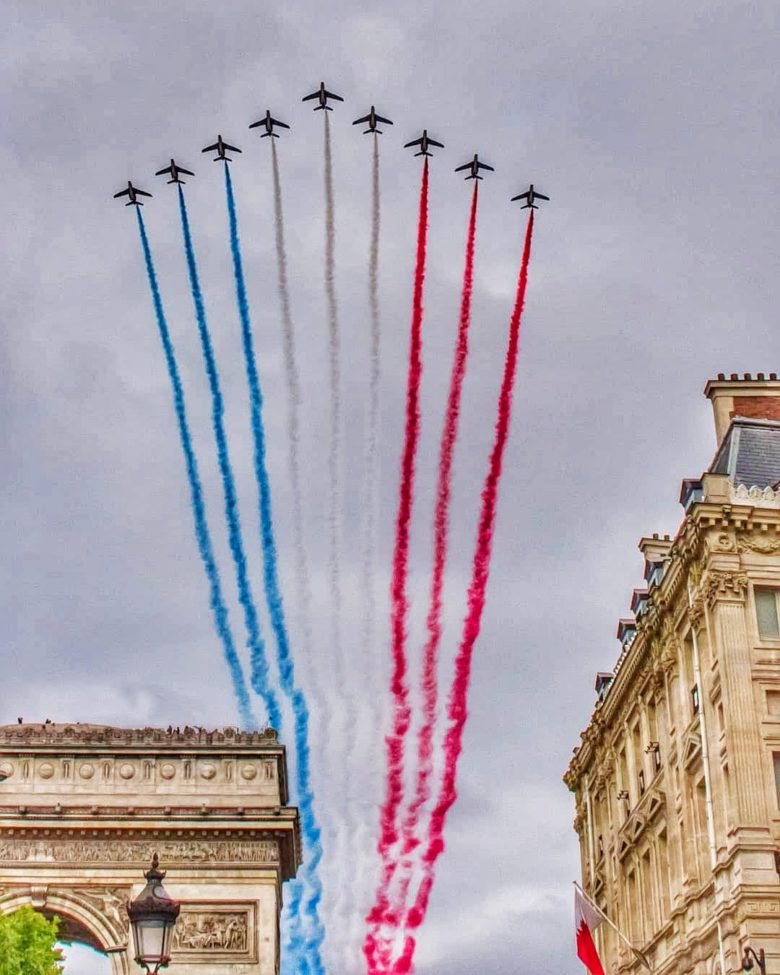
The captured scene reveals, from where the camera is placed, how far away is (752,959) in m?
41.3

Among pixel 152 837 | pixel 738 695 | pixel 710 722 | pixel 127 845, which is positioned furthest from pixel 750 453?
pixel 127 845

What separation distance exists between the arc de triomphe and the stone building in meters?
13.6

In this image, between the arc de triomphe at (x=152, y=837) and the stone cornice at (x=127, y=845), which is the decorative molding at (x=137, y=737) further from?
the stone cornice at (x=127, y=845)

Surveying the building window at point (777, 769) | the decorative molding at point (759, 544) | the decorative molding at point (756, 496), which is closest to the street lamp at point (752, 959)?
the building window at point (777, 769)

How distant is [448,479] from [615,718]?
13.6m

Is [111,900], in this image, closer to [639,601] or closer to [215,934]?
[215,934]

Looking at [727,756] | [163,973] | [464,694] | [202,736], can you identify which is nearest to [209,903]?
[163,973]

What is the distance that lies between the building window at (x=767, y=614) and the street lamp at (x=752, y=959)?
9685mm

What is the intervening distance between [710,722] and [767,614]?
3789 millimetres

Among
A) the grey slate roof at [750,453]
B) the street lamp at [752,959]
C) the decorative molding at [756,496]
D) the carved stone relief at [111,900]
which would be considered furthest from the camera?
the carved stone relief at [111,900]

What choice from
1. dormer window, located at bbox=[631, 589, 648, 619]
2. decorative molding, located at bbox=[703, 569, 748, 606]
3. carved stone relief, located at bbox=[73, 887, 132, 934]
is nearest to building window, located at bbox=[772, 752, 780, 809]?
decorative molding, located at bbox=[703, 569, 748, 606]

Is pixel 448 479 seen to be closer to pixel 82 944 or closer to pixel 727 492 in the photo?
pixel 727 492

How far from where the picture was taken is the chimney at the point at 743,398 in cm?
5662

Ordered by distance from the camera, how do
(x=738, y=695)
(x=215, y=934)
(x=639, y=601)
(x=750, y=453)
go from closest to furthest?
(x=738, y=695) → (x=750, y=453) → (x=215, y=934) → (x=639, y=601)
